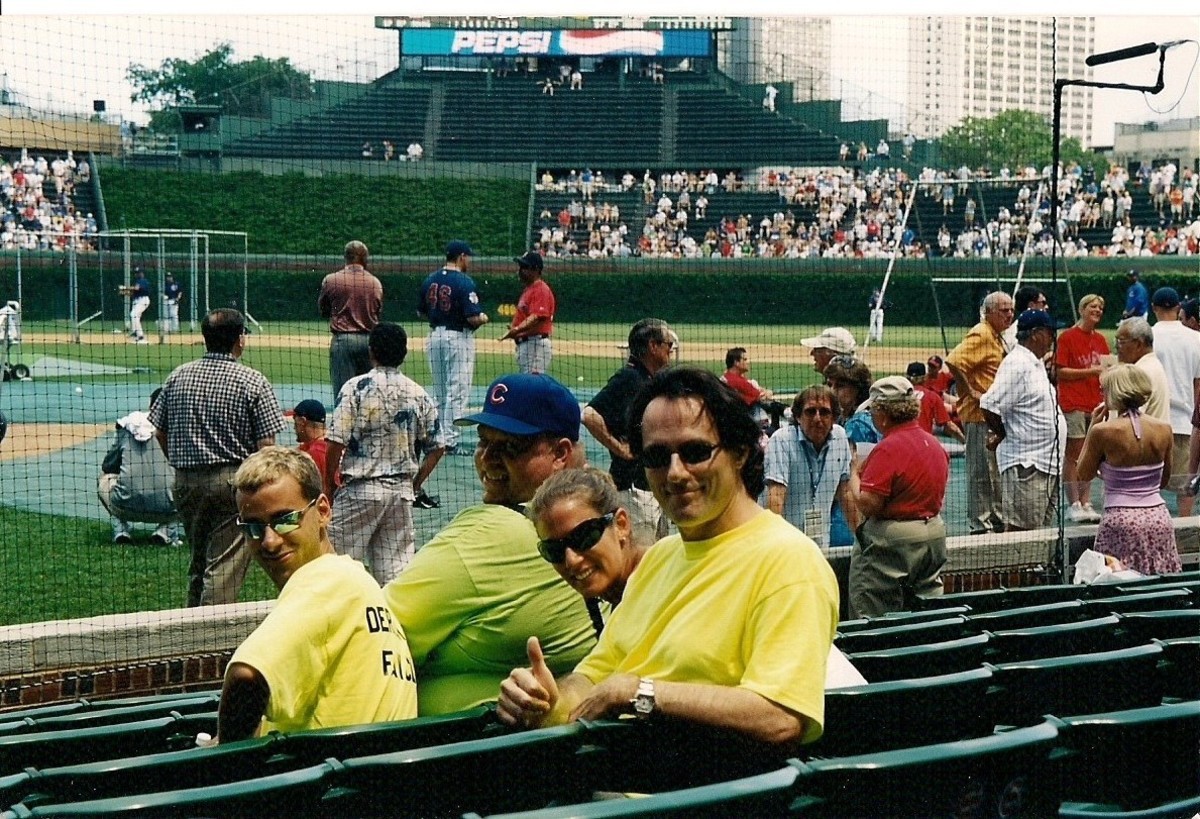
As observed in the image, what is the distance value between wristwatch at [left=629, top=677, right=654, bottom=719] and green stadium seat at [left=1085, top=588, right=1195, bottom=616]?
84.3 inches

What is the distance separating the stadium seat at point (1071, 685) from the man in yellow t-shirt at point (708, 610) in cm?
76

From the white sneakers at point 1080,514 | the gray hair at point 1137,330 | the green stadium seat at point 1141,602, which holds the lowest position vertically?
the white sneakers at point 1080,514

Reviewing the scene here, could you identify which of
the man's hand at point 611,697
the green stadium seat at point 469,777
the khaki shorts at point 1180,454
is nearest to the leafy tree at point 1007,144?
the khaki shorts at point 1180,454

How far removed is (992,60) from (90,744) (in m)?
18.4

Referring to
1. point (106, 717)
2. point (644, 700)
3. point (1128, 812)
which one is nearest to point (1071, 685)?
point (1128, 812)

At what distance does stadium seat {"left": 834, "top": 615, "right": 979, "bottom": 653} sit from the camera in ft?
12.8

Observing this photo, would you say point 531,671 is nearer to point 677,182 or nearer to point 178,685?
point 178,685

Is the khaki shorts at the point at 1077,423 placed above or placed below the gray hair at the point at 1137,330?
below

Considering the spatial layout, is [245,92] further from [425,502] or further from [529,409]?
[529,409]

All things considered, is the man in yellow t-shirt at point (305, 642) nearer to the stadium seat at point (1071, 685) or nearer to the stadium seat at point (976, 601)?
the stadium seat at point (1071, 685)

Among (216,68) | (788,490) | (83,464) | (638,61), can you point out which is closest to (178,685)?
(788,490)

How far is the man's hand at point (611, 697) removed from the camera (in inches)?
105

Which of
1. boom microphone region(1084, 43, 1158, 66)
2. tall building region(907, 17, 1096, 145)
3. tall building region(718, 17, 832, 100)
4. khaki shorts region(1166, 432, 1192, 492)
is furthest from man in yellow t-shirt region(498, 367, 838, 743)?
tall building region(718, 17, 832, 100)

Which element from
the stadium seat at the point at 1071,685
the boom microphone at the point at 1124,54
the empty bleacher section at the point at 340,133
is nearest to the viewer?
the stadium seat at the point at 1071,685
